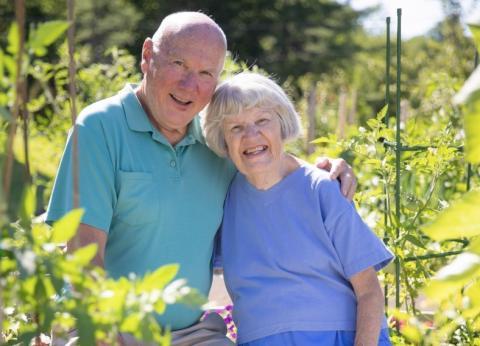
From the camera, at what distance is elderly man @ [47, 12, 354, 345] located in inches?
84.7

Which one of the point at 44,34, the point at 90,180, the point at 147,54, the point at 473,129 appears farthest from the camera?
the point at 147,54

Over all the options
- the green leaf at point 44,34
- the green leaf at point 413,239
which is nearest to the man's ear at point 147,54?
the green leaf at point 413,239

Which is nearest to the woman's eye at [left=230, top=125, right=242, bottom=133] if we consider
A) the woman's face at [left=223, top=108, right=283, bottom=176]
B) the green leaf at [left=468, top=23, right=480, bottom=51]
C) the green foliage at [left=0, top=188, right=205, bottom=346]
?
the woman's face at [left=223, top=108, right=283, bottom=176]

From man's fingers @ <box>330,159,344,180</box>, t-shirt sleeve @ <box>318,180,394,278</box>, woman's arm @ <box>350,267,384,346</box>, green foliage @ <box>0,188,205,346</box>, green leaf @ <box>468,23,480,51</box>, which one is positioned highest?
green leaf @ <box>468,23,480,51</box>

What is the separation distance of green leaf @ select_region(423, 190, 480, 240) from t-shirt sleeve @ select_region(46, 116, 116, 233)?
1275 millimetres

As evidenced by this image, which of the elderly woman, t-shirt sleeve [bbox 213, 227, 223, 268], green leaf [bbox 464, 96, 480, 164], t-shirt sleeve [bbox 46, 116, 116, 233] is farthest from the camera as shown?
t-shirt sleeve [bbox 213, 227, 223, 268]

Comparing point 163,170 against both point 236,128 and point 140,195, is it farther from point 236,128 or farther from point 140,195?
point 236,128

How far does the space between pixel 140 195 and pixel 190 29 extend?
48 centimetres

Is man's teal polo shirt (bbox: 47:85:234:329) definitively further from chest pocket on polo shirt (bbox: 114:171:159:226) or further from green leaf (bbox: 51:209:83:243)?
green leaf (bbox: 51:209:83:243)

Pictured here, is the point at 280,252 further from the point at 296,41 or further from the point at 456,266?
the point at 296,41

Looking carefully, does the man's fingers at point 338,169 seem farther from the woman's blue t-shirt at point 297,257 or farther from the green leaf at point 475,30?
the green leaf at point 475,30

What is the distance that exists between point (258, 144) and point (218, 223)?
0.28m

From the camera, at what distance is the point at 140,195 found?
86.4 inches

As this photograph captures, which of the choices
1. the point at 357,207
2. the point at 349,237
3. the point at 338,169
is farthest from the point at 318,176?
the point at 357,207
